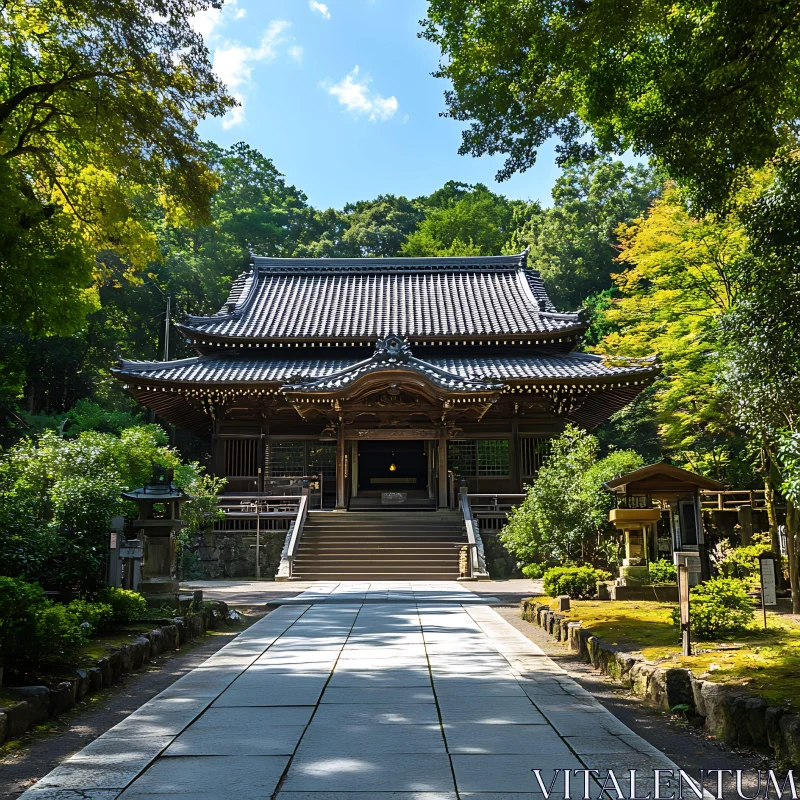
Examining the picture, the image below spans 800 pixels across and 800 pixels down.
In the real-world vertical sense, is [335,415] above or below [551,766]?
above

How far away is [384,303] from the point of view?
26281 mm

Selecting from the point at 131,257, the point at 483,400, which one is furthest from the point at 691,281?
the point at 131,257

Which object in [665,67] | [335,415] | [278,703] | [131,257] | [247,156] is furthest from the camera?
[247,156]

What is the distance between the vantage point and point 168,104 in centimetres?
880

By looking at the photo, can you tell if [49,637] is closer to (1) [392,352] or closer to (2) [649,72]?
(2) [649,72]

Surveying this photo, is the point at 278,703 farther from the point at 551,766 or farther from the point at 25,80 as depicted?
the point at 25,80

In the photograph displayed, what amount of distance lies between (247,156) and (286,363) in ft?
115

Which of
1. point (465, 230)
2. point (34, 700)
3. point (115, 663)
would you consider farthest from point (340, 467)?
point (465, 230)

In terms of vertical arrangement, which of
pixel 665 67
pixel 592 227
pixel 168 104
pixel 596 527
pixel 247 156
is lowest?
pixel 596 527

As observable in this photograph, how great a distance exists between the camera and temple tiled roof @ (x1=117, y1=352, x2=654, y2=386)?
20188 mm

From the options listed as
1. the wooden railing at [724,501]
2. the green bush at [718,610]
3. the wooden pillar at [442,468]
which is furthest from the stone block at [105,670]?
the wooden pillar at [442,468]

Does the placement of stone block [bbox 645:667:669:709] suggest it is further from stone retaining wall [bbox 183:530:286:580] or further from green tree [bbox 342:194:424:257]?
green tree [bbox 342:194:424:257]

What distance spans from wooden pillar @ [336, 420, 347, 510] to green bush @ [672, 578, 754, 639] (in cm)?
1332

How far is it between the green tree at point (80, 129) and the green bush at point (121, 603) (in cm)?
316
